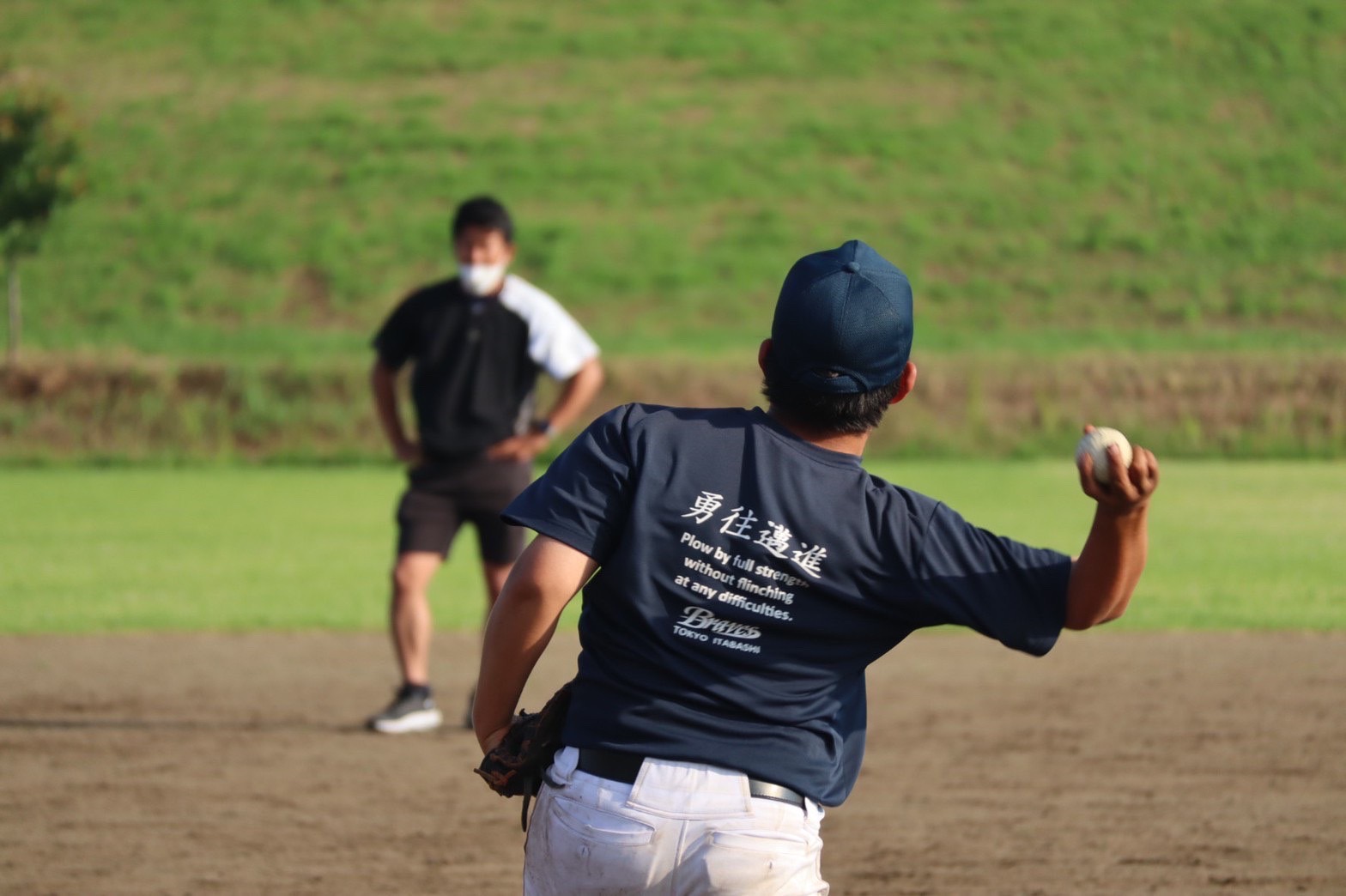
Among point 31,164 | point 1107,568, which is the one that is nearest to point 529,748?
point 1107,568

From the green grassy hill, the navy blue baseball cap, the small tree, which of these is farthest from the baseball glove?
the small tree

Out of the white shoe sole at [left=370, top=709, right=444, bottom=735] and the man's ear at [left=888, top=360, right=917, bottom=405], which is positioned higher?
the man's ear at [left=888, top=360, right=917, bottom=405]

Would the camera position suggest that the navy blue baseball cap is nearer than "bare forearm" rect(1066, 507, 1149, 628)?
No

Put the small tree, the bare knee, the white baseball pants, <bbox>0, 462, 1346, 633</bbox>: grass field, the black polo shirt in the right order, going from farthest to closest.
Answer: the small tree
<bbox>0, 462, 1346, 633</bbox>: grass field
the black polo shirt
the bare knee
the white baseball pants

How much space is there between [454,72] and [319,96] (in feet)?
11.8

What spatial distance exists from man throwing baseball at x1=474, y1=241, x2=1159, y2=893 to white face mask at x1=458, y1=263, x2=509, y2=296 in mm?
4779

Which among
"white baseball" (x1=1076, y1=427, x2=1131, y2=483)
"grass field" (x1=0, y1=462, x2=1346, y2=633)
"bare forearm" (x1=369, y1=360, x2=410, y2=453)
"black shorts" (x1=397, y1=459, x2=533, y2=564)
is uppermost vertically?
"white baseball" (x1=1076, y1=427, x2=1131, y2=483)

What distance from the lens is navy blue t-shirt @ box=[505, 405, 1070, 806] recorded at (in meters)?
2.53

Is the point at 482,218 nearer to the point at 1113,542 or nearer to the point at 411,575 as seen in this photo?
the point at 411,575

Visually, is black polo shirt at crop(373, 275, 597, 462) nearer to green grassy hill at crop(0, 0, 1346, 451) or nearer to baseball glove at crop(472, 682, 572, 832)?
baseball glove at crop(472, 682, 572, 832)

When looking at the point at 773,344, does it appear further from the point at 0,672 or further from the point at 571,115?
the point at 571,115

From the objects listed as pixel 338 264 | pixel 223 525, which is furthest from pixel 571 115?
pixel 223 525

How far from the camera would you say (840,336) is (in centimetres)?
253

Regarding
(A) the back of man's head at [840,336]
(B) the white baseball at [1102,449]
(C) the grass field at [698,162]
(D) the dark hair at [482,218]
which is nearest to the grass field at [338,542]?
(D) the dark hair at [482,218]
